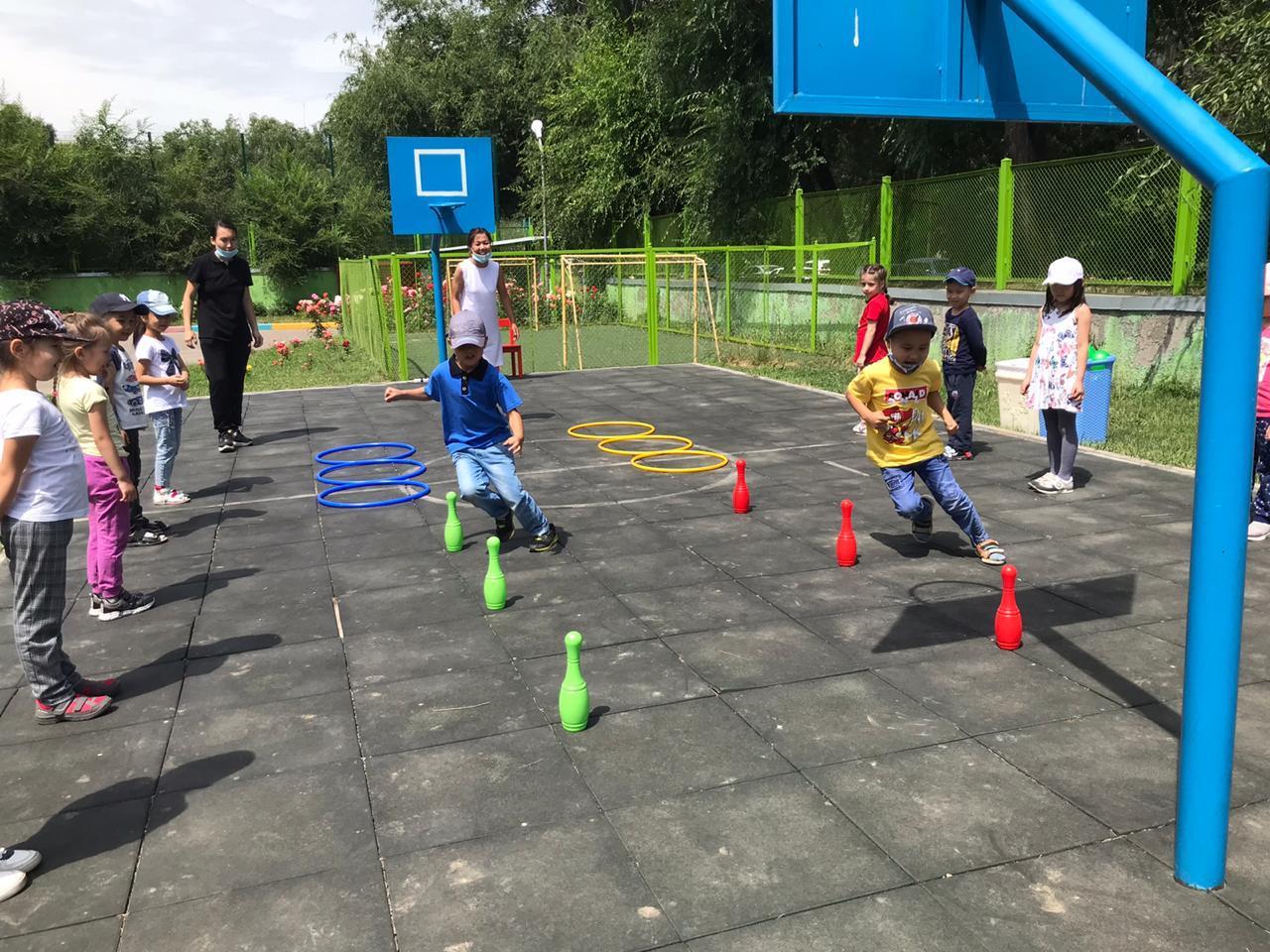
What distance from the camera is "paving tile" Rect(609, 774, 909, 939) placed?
3.14 meters

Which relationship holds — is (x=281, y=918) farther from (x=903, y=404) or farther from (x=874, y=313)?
(x=874, y=313)

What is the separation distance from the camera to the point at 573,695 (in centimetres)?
423

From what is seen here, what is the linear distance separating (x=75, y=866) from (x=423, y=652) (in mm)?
2014

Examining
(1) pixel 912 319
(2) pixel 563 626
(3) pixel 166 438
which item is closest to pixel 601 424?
(3) pixel 166 438

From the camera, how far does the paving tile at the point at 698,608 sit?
18.2ft

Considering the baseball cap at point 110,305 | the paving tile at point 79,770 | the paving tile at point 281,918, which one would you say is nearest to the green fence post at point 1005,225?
the baseball cap at point 110,305

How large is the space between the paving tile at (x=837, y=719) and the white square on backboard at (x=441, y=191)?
15.2 meters

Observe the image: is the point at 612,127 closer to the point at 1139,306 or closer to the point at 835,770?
the point at 1139,306

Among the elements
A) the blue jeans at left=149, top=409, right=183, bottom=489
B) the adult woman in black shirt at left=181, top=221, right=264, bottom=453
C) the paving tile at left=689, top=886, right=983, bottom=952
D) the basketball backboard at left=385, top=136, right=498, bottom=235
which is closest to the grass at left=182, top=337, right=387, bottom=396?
the basketball backboard at left=385, top=136, right=498, bottom=235

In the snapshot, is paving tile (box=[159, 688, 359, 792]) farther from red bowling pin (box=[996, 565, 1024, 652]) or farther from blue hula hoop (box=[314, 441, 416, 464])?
blue hula hoop (box=[314, 441, 416, 464])

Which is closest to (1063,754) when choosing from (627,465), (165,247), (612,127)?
(627,465)

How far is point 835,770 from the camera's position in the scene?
3934 mm

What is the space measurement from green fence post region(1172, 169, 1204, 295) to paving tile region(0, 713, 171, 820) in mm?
13310

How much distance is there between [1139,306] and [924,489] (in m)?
7.17
